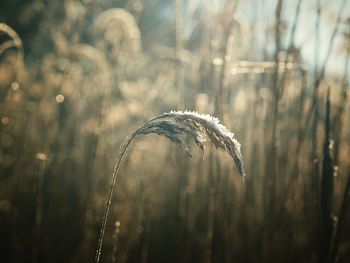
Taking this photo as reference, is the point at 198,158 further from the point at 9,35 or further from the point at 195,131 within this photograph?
the point at 195,131

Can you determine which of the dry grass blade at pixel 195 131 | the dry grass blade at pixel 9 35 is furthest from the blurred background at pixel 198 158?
the dry grass blade at pixel 195 131

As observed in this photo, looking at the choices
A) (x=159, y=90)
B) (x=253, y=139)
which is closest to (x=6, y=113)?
(x=159, y=90)

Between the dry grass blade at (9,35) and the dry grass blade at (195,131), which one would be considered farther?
the dry grass blade at (9,35)

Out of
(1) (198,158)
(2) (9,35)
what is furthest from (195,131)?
(1) (198,158)

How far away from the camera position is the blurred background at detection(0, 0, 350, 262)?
5.41 ft

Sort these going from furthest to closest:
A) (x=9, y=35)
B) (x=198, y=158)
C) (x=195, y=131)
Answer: (x=198, y=158)
(x=9, y=35)
(x=195, y=131)

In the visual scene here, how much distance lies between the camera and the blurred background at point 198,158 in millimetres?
1647

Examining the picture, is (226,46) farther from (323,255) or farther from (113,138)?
(113,138)

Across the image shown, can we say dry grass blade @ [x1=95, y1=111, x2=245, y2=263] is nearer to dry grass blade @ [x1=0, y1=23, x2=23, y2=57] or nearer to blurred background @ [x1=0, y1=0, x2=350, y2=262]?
blurred background @ [x1=0, y1=0, x2=350, y2=262]

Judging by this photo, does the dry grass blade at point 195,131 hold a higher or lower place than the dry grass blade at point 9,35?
lower

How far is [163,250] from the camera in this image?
243 cm

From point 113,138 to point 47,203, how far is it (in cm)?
60

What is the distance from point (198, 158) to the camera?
242 cm

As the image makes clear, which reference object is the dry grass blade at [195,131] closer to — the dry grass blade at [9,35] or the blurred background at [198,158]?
the blurred background at [198,158]
